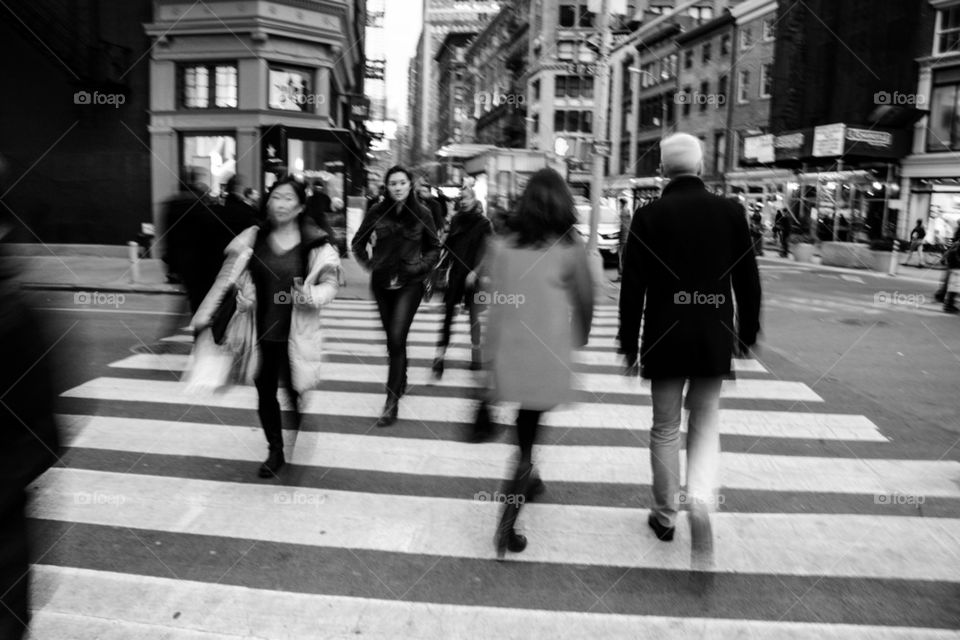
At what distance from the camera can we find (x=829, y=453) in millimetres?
6121

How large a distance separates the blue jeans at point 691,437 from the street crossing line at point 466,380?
366 centimetres

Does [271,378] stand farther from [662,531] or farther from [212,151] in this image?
[212,151]

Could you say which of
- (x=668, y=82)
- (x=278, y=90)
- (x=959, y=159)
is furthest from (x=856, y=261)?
(x=668, y=82)

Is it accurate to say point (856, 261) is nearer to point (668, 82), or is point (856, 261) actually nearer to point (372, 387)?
point (372, 387)

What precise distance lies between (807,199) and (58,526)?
39.7 meters

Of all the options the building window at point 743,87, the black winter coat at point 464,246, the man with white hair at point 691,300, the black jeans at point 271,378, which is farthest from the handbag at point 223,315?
the building window at point 743,87

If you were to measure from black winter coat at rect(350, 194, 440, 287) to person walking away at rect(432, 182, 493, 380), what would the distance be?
4.06ft

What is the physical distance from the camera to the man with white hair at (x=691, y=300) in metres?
3.91

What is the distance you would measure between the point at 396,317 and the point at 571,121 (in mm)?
82468

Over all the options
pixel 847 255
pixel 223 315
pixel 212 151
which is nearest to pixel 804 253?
pixel 847 255

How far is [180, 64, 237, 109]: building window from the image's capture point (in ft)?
68.1

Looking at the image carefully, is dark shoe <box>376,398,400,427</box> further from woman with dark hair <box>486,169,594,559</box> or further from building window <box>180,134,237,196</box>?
building window <box>180,134,237,196</box>

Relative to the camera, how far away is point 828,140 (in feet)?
103

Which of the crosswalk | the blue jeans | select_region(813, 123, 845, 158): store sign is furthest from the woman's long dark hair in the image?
select_region(813, 123, 845, 158): store sign
